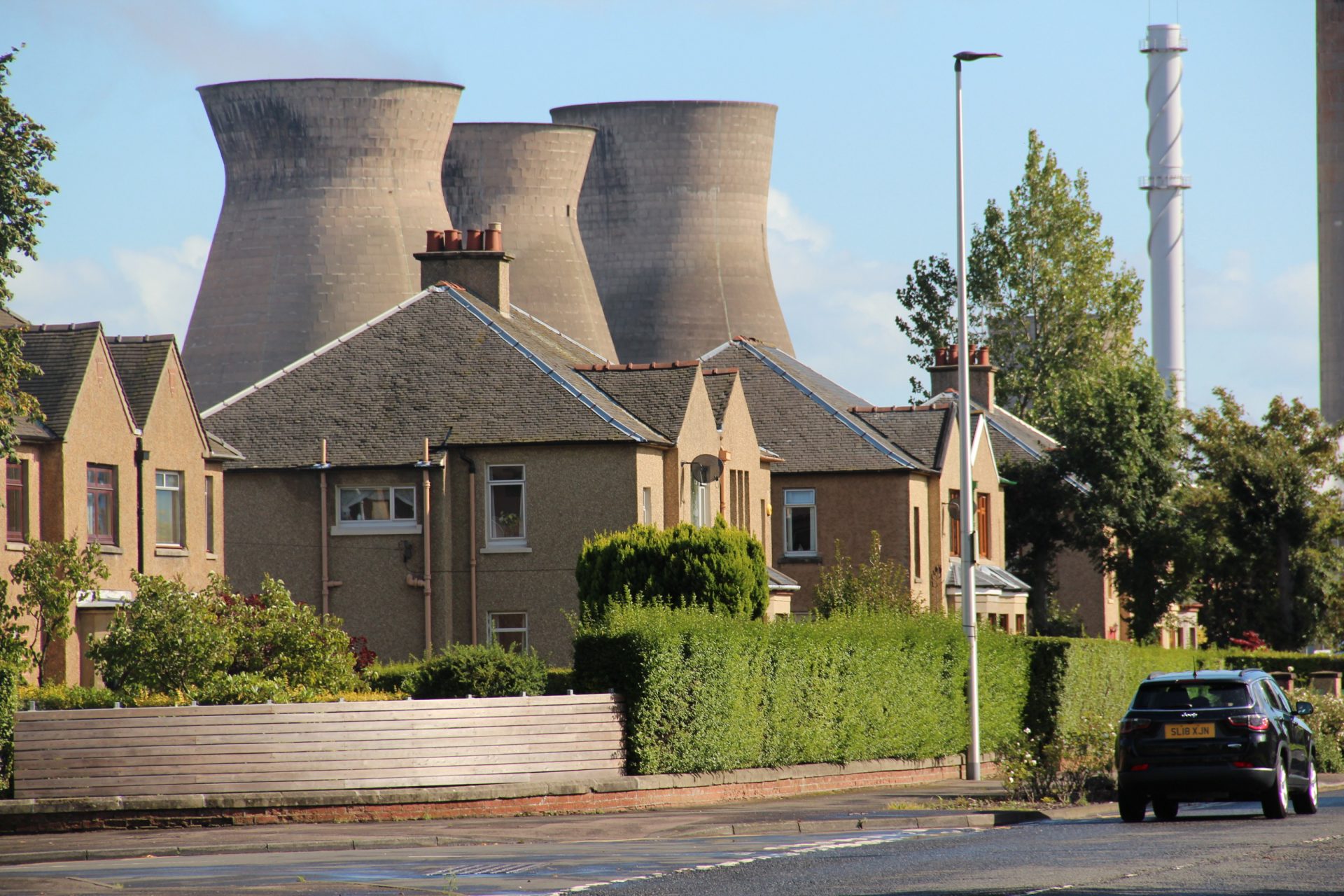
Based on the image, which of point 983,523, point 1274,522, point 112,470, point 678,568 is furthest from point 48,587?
point 1274,522

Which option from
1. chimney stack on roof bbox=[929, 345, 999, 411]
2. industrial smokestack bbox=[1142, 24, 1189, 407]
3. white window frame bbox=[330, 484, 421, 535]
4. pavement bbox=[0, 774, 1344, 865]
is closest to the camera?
pavement bbox=[0, 774, 1344, 865]

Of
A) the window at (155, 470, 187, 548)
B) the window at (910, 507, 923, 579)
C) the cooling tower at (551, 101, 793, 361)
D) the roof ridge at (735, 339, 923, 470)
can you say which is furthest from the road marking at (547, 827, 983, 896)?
the cooling tower at (551, 101, 793, 361)

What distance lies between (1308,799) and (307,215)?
5152cm

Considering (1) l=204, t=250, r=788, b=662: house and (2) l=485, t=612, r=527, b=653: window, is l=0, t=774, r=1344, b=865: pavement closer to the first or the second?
(1) l=204, t=250, r=788, b=662: house

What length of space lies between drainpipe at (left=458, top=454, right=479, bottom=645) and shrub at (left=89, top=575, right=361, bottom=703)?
9.38 meters

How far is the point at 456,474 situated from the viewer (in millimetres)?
39750

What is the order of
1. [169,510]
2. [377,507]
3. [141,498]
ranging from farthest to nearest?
[377,507] → [169,510] → [141,498]

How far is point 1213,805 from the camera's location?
27.8 m

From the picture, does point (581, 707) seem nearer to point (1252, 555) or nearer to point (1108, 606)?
point (1252, 555)

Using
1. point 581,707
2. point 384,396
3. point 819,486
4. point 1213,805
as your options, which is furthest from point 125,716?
point 819,486

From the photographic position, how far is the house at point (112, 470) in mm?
36219

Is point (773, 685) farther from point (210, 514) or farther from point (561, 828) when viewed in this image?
point (210, 514)

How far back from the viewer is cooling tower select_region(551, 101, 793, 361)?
283ft

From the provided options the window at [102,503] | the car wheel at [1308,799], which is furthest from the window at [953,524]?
the car wheel at [1308,799]
